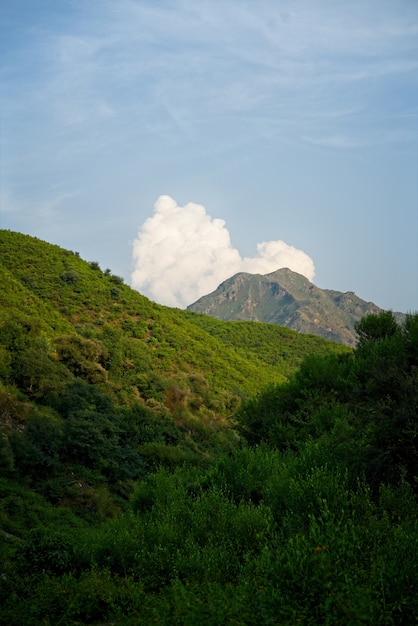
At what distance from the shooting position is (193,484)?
25.7m

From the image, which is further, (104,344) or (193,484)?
(104,344)

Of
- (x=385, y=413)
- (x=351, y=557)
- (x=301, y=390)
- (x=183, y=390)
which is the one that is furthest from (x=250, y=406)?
(x=351, y=557)

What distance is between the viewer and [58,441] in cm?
2998

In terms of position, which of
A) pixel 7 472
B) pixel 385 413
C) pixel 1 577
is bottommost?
pixel 1 577

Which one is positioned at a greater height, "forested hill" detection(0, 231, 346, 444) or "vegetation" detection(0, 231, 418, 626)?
"forested hill" detection(0, 231, 346, 444)

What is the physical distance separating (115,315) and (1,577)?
4385 cm

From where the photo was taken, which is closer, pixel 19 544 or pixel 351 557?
pixel 351 557

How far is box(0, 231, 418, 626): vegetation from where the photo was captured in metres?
11.5

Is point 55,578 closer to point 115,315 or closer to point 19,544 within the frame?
point 19,544

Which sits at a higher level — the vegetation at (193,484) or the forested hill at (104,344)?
the forested hill at (104,344)

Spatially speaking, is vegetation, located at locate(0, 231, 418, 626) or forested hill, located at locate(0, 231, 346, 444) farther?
forested hill, located at locate(0, 231, 346, 444)

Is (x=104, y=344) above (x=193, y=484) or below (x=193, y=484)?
above

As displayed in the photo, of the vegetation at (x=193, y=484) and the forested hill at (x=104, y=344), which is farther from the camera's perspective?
the forested hill at (x=104, y=344)

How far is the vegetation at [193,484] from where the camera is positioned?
1146 cm
